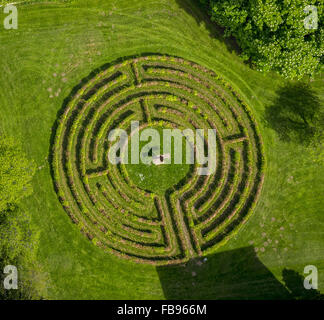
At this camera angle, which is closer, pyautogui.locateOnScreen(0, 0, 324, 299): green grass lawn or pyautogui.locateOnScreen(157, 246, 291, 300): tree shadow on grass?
pyautogui.locateOnScreen(157, 246, 291, 300): tree shadow on grass

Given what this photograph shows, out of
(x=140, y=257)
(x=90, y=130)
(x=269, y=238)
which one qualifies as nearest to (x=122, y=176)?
(x=90, y=130)

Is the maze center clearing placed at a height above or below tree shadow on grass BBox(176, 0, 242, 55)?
below

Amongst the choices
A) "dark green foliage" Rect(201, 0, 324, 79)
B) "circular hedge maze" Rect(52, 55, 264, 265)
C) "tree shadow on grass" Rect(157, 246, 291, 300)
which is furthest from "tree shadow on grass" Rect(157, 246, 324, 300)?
"dark green foliage" Rect(201, 0, 324, 79)

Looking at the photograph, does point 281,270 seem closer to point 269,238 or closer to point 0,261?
point 269,238

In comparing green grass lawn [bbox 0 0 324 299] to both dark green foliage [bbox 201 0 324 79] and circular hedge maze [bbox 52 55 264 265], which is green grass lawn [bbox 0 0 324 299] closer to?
circular hedge maze [bbox 52 55 264 265]

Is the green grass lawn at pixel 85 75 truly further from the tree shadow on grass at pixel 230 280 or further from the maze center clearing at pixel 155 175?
the maze center clearing at pixel 155 175

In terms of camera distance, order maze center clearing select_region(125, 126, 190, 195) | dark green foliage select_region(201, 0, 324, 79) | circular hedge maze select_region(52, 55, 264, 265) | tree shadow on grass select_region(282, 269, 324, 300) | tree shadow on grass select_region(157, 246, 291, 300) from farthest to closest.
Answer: maze center clearing select_region(125, 126, 190, 195) → circular hedge maze select_region(52, 55, 264, 265) → tree shadow on grass select_region(282, 269, 324, 300) → tree shadow on grass select_region(157, 246, 291, 300) → dark green foliage select_region(201, 0, 324, 79)

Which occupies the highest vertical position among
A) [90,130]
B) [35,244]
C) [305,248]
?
[90,130]
